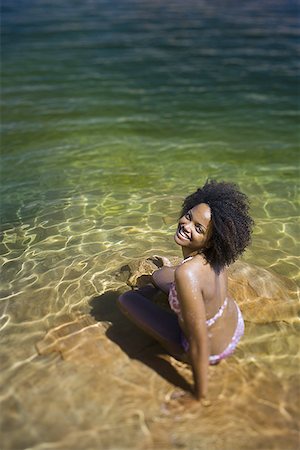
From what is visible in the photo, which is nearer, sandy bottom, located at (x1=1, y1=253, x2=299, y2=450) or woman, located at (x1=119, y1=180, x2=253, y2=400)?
sandy bottom, located at (x1=1, y1=253, x2=299, y2=450)

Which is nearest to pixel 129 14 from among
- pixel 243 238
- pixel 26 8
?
pixel 26 8

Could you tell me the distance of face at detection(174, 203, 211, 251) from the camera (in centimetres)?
369

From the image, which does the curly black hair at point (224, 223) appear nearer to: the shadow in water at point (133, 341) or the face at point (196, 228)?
the face at point (196, 228)

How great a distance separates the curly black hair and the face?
4cm

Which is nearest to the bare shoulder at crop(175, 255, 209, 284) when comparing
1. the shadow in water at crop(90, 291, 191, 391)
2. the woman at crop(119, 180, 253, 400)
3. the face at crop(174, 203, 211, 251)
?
the woman at crop(119, 180, 253, 400)

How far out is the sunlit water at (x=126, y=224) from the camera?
11.7 ft

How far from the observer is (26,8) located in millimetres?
30672

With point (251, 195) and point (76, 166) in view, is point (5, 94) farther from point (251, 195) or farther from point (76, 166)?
point (251, 195)

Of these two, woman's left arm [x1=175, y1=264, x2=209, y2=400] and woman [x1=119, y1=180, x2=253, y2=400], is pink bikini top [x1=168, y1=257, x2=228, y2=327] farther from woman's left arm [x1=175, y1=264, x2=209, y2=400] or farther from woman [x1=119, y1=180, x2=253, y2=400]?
woman's left arm [x1=175, y1=264, x2=209, y2=400]

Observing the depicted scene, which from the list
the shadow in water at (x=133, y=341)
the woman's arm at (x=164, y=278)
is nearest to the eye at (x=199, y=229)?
the woman's arm at (x=164, y=278)

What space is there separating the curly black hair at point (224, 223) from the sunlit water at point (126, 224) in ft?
3.32

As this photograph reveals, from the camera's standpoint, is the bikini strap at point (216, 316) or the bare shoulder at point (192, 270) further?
the bikini strap at point (216, 316)

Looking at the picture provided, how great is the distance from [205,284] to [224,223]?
19.2 inches

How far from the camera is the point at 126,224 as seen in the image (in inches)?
265
